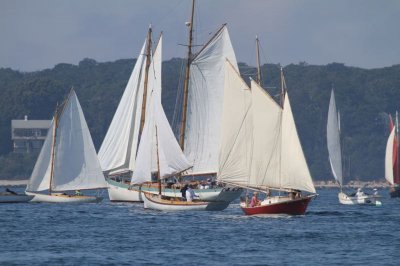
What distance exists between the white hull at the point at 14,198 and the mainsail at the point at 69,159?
1921 mm

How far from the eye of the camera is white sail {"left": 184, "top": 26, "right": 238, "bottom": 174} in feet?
321

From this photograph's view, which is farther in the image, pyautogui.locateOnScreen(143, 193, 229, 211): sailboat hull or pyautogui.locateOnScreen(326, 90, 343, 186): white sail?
pyautogui.locateOnScreen(326, 90, 343, 186): white sail

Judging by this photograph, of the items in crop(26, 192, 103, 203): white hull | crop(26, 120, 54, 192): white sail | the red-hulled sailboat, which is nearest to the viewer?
the red-hulled sailboat

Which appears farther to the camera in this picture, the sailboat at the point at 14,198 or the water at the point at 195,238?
the sailboat at the point at 14,198

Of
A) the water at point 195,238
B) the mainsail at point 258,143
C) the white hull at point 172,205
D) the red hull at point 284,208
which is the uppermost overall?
the mainsail at point 258,143

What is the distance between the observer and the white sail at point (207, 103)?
3853 inches

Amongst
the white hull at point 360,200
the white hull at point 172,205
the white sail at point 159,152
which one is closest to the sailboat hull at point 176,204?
the white hull at point 172,205

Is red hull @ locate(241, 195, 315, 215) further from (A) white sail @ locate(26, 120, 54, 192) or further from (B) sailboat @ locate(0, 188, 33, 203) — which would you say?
(B) sailboat @ locate(0, 188, 33, 203)

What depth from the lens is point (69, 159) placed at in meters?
102

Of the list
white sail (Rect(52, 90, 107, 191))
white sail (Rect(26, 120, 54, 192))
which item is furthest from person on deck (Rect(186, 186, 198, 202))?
white sail (Rect(26, 120, 54, 192))

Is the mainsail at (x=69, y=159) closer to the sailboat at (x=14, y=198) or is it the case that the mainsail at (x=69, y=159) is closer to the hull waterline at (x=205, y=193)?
the sailboat at (x=14, y=198)

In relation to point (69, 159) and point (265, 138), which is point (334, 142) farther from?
point (265, 138)

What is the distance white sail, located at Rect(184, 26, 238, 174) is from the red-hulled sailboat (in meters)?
14.0

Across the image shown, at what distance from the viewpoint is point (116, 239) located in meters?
65.8
